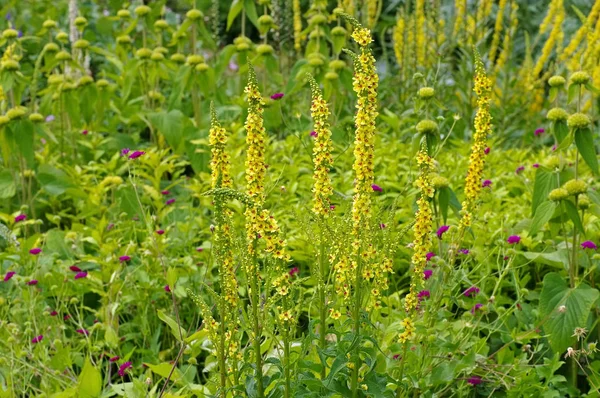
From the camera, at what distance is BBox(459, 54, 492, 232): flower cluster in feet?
7.36

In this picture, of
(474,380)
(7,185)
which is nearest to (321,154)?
(474,380)

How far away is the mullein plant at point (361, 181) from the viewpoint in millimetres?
1858

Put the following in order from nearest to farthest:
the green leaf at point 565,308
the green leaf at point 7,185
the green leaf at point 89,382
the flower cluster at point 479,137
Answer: the flower cluster at point 479,137 < the green leaf at point 89,382 < the green leaf at point 565,308 < the green leaf at point 7,185

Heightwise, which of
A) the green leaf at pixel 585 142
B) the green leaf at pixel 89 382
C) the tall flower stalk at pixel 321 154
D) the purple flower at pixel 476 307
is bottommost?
the green leaf at pixel 89 382

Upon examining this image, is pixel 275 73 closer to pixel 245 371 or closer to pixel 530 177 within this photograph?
pixel 530 177

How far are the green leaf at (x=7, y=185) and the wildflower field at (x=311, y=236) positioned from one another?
0.05 ft

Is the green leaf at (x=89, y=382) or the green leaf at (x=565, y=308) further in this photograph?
the green leaf at (x=565, y=308)

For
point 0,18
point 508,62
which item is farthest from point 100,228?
point 0,18

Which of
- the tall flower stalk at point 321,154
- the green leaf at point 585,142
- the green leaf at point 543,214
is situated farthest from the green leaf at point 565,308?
the tall flower stalk at point 321,154

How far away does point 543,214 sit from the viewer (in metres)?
2.54

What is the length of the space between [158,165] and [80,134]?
3.28 feet

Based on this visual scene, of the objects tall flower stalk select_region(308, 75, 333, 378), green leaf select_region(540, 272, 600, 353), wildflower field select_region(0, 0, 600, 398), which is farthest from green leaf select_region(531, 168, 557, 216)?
tall flower stalk select_region(308, 75, 333, 378)

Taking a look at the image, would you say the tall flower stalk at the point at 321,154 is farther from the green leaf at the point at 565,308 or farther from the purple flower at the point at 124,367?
the green leaf at the point at 565,308

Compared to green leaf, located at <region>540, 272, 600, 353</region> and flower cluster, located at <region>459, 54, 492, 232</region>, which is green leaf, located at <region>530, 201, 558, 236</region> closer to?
green leaf, located at <region>540, 272, 600, 353</region>
